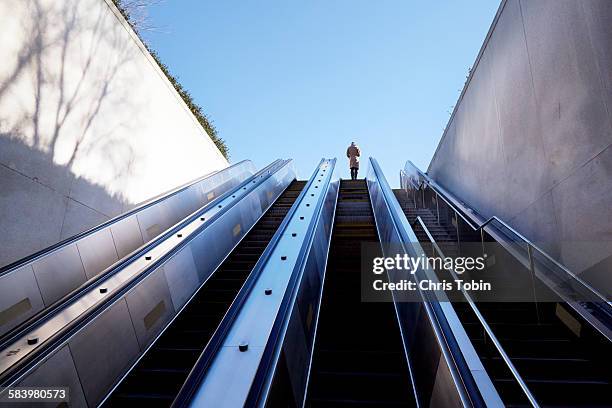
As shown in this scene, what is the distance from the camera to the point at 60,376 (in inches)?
102

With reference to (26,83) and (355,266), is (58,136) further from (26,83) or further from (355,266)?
(355,266)

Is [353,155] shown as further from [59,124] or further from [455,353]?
[455,353]

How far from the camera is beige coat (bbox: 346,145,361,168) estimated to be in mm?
14586

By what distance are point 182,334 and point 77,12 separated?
251 inches

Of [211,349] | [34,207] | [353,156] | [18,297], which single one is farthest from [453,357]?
[353,156]

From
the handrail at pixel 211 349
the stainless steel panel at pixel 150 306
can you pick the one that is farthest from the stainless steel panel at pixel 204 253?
the handrail at pixel 211 349

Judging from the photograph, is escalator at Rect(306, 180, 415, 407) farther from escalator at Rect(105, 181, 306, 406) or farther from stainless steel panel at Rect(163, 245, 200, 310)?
stainless steel panel at Rect(163, 245, 200, 310)

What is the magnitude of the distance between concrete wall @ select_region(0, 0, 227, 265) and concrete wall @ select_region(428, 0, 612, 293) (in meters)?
6.90

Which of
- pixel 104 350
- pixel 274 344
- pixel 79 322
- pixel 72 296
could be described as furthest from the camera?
pixel 72 296

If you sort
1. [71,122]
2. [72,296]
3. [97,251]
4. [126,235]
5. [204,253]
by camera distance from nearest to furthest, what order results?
[72,296] < [97,251] < [204,253] < [126,235] < [71,122]

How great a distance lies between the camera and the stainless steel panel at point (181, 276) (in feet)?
13.9

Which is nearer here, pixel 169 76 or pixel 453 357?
pixel 453 357

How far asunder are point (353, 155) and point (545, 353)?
1189cm

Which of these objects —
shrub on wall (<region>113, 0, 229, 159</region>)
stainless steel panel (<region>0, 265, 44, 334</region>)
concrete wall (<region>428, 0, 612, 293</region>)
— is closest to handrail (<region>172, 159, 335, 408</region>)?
stainless steel panel (<region>0, 265, 44, 334</region>)
